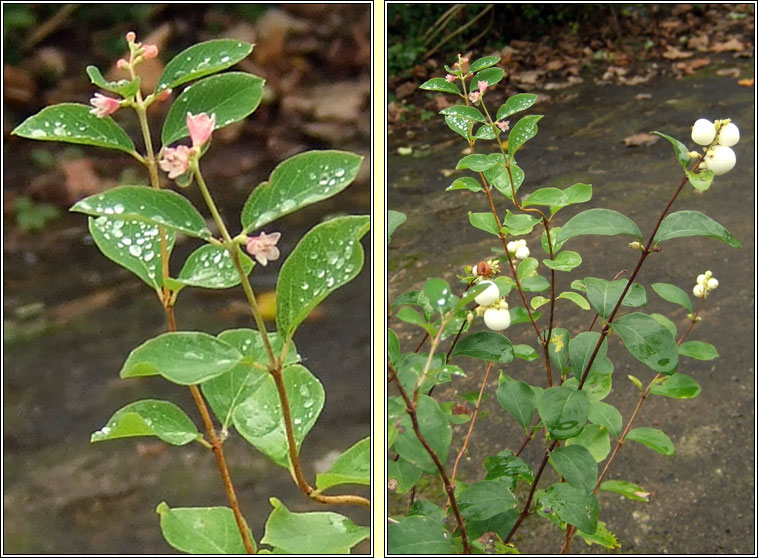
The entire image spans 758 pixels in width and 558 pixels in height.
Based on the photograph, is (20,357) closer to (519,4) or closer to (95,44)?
(95,44)

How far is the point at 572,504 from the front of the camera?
38 cm

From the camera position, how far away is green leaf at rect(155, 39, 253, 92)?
0.64 feet

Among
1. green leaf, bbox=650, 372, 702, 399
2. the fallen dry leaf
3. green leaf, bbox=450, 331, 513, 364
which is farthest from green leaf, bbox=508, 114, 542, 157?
the fallen dry leaf

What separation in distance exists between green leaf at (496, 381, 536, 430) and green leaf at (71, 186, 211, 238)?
0.90 ft

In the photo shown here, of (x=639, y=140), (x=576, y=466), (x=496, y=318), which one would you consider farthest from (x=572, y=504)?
(x=639, y=140)

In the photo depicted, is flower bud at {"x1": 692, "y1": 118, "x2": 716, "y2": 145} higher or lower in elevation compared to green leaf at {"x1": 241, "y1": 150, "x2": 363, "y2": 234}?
lower

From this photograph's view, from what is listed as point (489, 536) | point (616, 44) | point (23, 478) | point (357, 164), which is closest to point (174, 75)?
point (357, 164)

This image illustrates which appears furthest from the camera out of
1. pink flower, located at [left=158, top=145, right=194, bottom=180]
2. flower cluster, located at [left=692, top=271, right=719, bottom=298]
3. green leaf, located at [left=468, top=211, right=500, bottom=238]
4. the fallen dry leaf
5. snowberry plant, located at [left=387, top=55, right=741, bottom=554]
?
the fallen dry leaf

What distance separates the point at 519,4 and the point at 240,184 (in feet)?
0.93

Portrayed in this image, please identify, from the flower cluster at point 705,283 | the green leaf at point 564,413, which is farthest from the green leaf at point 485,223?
the flower cluster at point 705,283

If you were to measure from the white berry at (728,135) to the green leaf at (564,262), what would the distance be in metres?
0.10

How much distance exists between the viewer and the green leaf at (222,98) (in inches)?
8.1

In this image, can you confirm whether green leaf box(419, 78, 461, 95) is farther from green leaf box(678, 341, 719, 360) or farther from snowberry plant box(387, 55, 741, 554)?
green leaf box(678, 341, 719, 360)

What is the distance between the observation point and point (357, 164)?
0.19 metres
